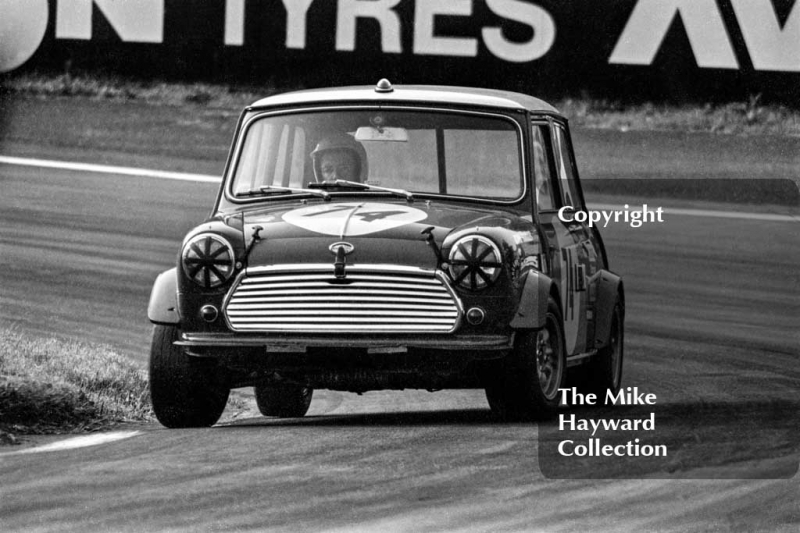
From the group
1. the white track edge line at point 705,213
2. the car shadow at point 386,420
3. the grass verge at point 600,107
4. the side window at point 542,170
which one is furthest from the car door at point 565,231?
the white track edge line at point 705,213

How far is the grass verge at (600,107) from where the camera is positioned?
513 inches

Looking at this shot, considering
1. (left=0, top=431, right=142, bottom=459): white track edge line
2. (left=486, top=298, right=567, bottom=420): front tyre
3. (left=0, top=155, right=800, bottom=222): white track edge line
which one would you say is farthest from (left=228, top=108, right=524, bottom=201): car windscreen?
(left=0, top=155, right=800, bottom=222): white track edge line

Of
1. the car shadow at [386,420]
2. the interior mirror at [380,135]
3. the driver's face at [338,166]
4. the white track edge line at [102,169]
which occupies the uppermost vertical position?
the interior mirror at [380,135]

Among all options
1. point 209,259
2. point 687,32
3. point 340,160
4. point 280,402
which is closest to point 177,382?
point 209,259

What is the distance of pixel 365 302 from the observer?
21.0 ft

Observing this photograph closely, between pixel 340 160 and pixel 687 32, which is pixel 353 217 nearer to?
pixel 340 160

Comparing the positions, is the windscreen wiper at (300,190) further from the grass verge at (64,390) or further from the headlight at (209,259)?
the grass verge at (64,390)

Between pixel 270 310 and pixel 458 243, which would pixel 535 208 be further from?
pixel 270 310

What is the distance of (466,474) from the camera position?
236 inches

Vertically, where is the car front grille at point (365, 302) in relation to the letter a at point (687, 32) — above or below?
below

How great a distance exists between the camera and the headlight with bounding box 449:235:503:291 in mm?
6414

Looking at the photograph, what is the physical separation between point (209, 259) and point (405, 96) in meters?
1.36

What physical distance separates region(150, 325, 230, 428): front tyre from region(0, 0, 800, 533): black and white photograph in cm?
1

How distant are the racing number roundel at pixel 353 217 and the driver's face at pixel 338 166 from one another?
214 millimetres
